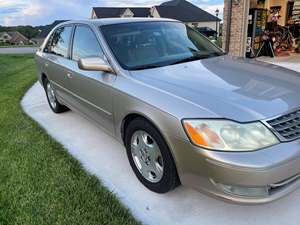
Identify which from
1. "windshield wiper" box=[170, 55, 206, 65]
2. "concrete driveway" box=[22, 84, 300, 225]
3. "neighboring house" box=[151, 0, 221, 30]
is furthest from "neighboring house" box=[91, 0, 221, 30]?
"concrete driveway" box=[22, 84, 300, 225]

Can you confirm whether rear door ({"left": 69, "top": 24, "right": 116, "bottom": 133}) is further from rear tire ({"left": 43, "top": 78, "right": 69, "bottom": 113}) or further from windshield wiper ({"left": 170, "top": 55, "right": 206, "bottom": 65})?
rear tire ({"left": 43, "top": 78, "right": 69, "bottom": 113})

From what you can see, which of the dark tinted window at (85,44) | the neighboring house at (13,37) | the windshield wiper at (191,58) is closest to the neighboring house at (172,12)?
the neighboring house at (13,37)

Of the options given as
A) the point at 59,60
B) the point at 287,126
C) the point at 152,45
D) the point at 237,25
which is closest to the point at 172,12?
the point at 237,25

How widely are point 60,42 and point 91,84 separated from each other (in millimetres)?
1566

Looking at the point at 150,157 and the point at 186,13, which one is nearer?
the point at 150,157

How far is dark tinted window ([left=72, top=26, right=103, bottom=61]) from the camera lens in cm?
330

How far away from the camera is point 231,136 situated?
1.99 metres

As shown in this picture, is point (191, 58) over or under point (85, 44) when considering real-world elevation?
under

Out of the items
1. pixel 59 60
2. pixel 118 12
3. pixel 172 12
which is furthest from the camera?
pixel 118 12

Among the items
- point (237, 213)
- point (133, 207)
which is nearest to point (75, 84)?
point (133, 207)

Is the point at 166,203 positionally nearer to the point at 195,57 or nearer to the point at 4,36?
the point at 195,57

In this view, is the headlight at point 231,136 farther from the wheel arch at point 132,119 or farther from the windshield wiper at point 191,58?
the windshield wiper at point 191,58

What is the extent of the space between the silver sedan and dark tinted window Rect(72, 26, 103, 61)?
15 mm

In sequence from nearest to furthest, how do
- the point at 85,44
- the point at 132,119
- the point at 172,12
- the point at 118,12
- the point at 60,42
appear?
the point at 132,119 → the point at 85,44 → the point at 60,42 → the point at 172,12 → the point at 118,12
